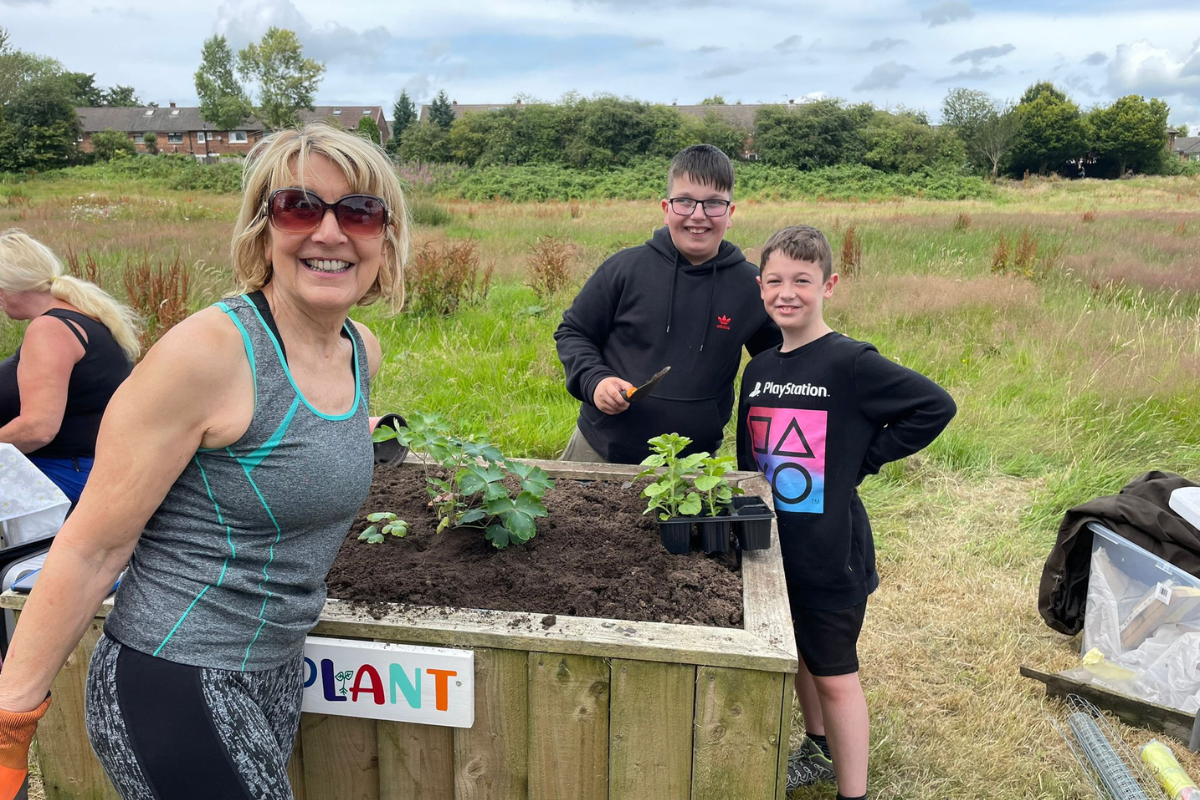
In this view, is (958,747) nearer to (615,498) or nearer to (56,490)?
(615,498)

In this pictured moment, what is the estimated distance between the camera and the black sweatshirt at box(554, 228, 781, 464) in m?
2.72

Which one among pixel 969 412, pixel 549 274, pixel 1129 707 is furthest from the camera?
pixel 549 274

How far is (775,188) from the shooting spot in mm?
30891

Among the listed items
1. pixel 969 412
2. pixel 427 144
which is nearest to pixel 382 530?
pixel 969 412

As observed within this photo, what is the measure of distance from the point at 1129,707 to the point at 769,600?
2.01 meters

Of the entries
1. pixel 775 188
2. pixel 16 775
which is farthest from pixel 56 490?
pixel 775 188

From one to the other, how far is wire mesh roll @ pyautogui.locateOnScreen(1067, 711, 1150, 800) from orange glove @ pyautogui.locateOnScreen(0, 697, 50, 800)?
291 cm

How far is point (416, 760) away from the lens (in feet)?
5.82

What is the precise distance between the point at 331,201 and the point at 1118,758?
9.78 ft

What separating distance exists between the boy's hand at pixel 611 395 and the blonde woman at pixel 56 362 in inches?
80.5

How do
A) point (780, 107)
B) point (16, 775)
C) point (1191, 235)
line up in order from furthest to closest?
1. point (780, 107)
2. point (1191, 235)
3. point (16, 775)

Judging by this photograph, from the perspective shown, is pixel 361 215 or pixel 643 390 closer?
pixel 361 215

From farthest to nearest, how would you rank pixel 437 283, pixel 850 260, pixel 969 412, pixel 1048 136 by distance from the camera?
pixel 1048 136 → pixel 850 260 → pixel 437 283 → pixel 969 412

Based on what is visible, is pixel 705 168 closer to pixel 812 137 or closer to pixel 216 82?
pixel 812 137
